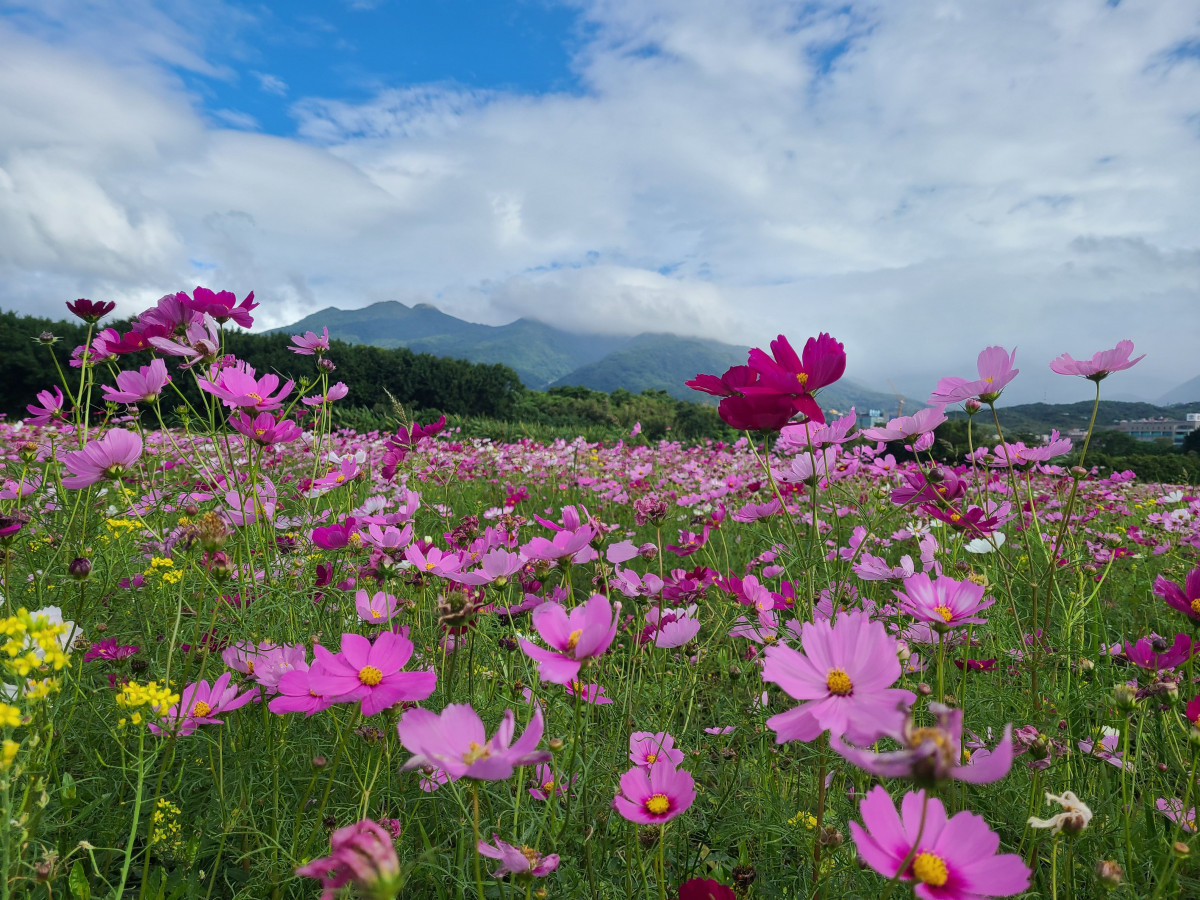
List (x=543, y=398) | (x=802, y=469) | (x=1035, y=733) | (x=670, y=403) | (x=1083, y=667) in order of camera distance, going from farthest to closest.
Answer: (x=543, y=398), (x=670, y=403), (x=802, y=469), (x=1083, y=667), (x=1035, y=733)

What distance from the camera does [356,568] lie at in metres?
1.66

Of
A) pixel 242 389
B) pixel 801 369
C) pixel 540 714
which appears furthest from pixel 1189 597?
pixel 242 389

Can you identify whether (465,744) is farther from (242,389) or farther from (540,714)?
(242,389)

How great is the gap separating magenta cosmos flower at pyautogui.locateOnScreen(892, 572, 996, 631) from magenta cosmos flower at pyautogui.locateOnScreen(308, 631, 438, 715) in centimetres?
68

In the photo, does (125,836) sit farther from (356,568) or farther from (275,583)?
(356,568)

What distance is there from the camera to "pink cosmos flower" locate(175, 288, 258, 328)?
130 centimetres

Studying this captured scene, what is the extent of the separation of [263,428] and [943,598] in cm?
126

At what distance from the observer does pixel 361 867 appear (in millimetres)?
381

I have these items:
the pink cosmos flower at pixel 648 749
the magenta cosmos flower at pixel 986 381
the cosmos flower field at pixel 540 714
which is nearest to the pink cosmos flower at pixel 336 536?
the cosmos flower field at pixel 540 714

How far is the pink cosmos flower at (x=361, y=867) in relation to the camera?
14.9 inches

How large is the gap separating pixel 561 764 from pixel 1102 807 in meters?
1.03

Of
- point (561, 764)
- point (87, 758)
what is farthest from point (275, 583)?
point (561, 764)

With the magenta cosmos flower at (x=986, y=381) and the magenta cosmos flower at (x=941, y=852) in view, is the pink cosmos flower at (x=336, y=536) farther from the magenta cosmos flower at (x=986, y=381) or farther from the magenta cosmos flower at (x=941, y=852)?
the magenta cosmos flower at (x=986, y=381)

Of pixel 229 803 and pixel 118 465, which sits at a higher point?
pixel 118 465
